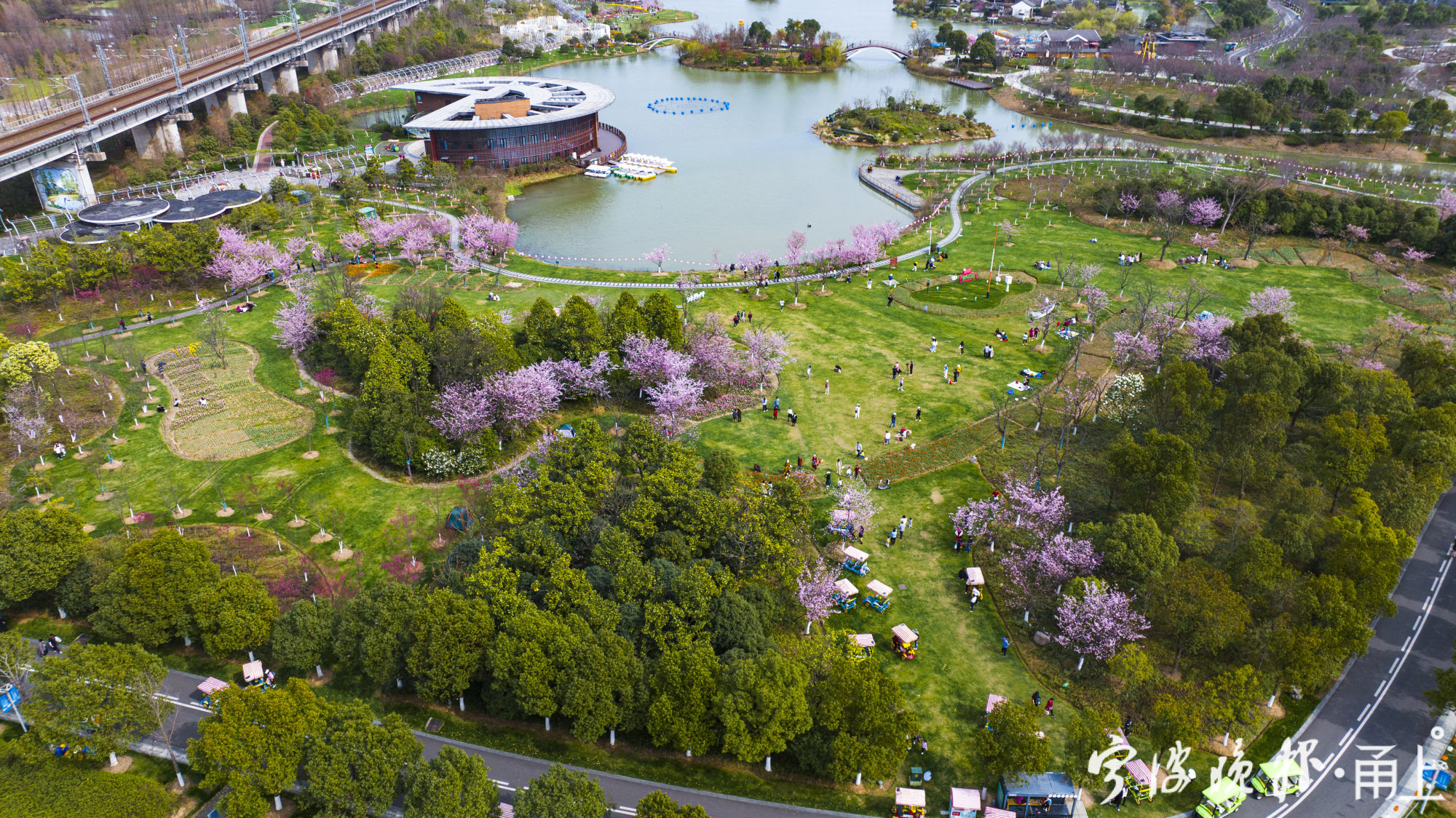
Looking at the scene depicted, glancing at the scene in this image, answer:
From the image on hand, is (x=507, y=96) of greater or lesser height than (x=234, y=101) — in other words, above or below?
below

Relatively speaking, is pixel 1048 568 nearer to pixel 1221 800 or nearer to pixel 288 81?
pixel 1221 800

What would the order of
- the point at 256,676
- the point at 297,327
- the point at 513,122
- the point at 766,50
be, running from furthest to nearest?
the point at 766,50 < the point at 513,122 < the point at 297,327 < the point at 256,676

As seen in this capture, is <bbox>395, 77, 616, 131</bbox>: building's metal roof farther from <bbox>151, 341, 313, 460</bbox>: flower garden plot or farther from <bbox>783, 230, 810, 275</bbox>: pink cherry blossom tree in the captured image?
<bbox>151, 341, 313, 460</bbox>: flower garden plot

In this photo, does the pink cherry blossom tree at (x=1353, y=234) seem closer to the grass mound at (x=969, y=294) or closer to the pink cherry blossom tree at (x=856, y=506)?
the grass mound at (x=969, y=294)

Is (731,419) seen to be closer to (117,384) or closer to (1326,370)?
(1326,370)

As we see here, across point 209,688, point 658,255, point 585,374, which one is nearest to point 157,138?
point 658,255

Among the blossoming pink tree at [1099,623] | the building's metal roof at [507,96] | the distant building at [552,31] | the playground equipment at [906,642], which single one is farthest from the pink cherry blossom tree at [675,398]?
the distant building at [552,31]

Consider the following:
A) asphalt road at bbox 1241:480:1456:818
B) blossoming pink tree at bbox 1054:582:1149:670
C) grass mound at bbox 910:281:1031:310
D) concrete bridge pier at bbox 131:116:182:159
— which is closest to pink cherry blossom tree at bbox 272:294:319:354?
grass mound at bbox 910:281:1031:310

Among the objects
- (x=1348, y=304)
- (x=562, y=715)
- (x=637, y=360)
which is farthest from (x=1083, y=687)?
(x=1348, y=304)
